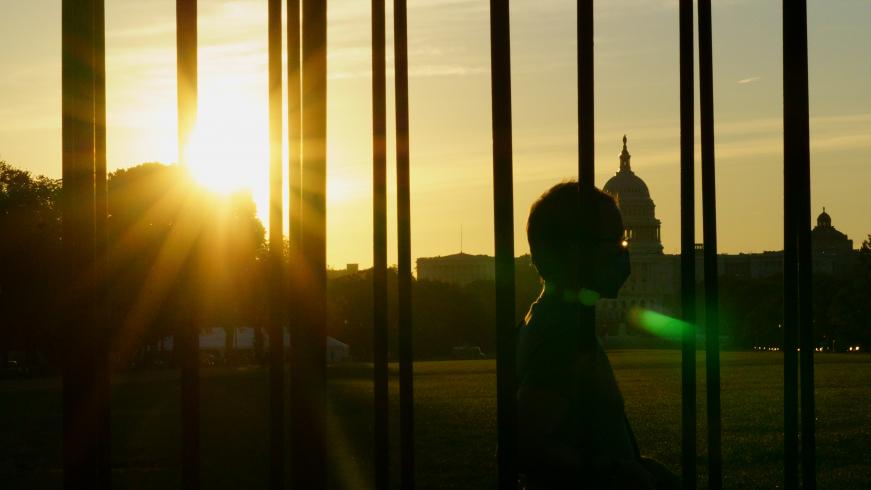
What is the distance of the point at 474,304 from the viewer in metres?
116

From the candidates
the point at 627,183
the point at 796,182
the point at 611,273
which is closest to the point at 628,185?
the point at 627,183

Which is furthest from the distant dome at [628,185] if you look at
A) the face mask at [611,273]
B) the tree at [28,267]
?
the face mask at [611,273]

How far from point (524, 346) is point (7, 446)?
1499 centimetres

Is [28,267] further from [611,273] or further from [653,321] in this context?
[653,321]

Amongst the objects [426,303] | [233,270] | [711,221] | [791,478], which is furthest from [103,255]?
[426,303]

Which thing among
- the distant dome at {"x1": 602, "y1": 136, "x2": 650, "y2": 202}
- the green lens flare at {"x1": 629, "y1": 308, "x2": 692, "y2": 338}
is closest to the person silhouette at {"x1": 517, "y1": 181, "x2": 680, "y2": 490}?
the green lens flare at {"x1": 629, "y1": 308, "x2": 692, "y2": 338}

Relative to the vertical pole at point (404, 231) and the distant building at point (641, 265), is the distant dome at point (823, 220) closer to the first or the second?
the distant building at point (641, 265)

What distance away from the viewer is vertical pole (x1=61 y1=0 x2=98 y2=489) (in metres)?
2.92

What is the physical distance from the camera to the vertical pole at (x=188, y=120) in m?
3.04

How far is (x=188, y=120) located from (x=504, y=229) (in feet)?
2.31

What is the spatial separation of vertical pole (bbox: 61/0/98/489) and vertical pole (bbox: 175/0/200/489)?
184 millimetres

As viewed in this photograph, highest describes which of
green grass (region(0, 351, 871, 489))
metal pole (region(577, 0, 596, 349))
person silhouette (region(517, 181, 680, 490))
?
metal pole (region(577, 0, 596, 349))

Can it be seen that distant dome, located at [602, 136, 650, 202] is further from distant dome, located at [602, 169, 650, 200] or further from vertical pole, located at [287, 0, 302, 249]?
vertical pole, located at [287, 0, 302, 249]

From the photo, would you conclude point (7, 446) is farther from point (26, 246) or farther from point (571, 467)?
point (26, 246)
